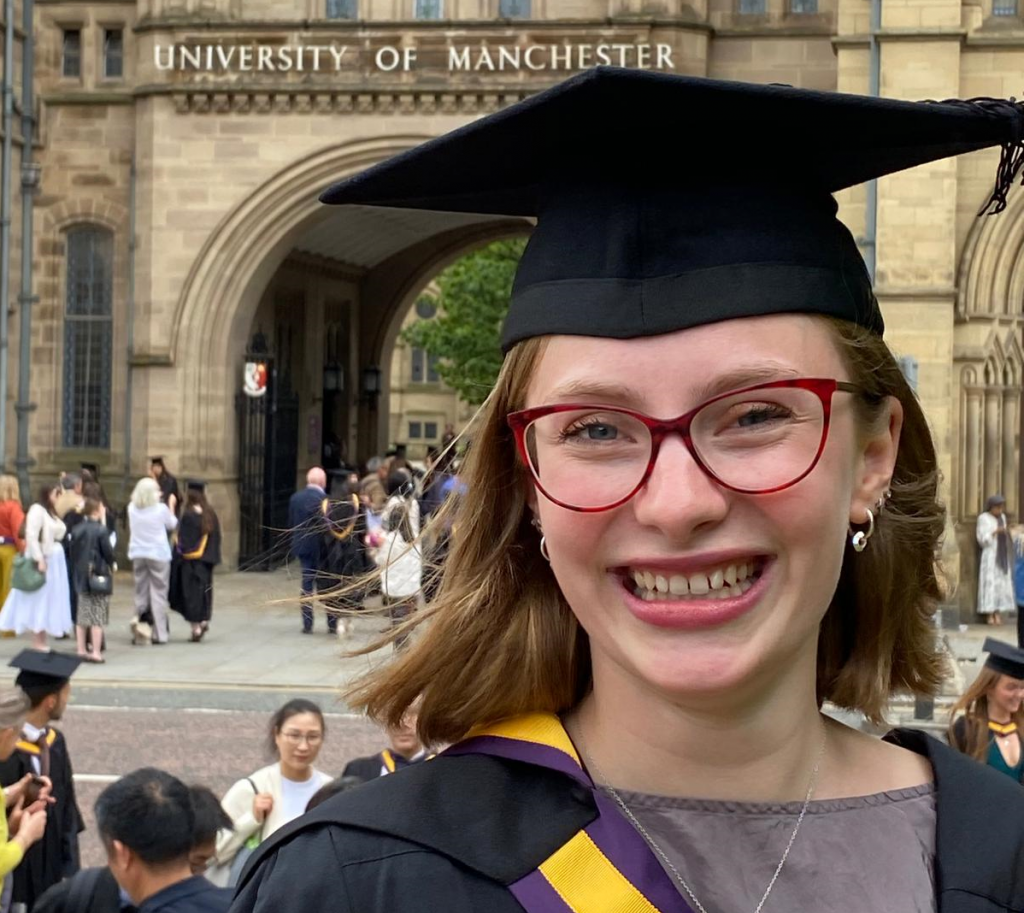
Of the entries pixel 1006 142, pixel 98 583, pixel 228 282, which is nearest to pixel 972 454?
pixel 98 583

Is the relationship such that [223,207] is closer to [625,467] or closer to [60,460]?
[60,460]

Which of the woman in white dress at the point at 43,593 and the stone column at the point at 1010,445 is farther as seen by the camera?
the stone column at the point at 1010,445

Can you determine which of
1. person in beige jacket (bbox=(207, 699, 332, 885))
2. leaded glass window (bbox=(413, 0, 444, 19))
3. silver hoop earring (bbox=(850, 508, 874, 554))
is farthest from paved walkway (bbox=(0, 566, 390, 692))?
silver hoop earring (bbox=(850, 508, 874, 554))

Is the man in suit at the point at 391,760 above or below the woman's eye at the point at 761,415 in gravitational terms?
below

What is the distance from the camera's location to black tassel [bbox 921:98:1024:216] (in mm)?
1976

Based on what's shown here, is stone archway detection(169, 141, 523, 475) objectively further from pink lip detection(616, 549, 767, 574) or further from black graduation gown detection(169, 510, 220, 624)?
pink lip detection(616, 549, 767, 574)

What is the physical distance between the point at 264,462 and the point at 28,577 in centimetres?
860

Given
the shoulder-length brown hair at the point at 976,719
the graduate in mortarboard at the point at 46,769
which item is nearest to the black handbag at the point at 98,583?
the graduate in mortarboard at the point at 46,769

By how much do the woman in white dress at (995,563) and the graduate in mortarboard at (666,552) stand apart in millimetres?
14956

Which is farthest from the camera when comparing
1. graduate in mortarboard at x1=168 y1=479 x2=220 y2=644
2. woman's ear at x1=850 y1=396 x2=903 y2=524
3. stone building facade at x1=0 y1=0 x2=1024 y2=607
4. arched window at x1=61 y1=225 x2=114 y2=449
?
arched window at x1=61 y1=225 x2=114 y2=449

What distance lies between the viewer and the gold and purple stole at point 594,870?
1724mm

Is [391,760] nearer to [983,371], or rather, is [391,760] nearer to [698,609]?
[698,609]

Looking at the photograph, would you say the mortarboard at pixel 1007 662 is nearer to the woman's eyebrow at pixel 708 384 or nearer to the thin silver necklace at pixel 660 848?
the thin silver necklace at pixel 660 848

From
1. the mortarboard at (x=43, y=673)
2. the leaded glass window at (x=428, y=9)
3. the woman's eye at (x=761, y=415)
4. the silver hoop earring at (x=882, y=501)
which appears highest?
the leaded glass window at (x=428, y=9)
